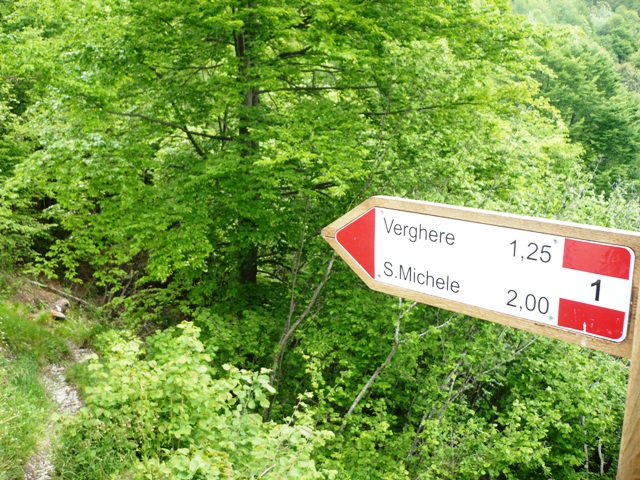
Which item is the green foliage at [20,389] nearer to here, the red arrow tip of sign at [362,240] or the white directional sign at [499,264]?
the red arrow tip of sign at [362,240]

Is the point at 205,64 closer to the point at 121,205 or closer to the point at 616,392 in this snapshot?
the point at 121,205

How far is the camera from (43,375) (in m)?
6.48

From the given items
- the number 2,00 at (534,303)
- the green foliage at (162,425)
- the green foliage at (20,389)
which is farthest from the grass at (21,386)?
the number 2,00 at (534,303)

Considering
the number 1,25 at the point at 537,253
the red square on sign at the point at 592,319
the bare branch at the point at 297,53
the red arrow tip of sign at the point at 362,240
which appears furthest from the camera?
the bare branch at the point at 297,53

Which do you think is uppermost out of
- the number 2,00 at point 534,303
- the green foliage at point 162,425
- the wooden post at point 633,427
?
the number 2,00 at point 534,303

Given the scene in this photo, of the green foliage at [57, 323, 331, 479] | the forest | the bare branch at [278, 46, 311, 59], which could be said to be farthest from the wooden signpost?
the bare branch at [278, 46, 311, 59]

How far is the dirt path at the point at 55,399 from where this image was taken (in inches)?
132

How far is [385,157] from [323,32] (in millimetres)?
1576

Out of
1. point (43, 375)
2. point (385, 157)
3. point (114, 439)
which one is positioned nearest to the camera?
point (114, 439)

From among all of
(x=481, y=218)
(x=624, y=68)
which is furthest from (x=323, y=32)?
(x=624, y=68)

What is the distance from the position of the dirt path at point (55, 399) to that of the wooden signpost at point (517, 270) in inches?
81.9

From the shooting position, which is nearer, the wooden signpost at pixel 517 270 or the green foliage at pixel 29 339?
the wooden signpost at pixel 517 270

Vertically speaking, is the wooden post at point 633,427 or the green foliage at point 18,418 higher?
the wooden post at point 633,427

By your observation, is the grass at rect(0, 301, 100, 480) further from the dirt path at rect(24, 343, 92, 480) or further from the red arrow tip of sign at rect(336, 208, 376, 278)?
the red arrow tip of sign at rect(336, 208, 376, 278)
